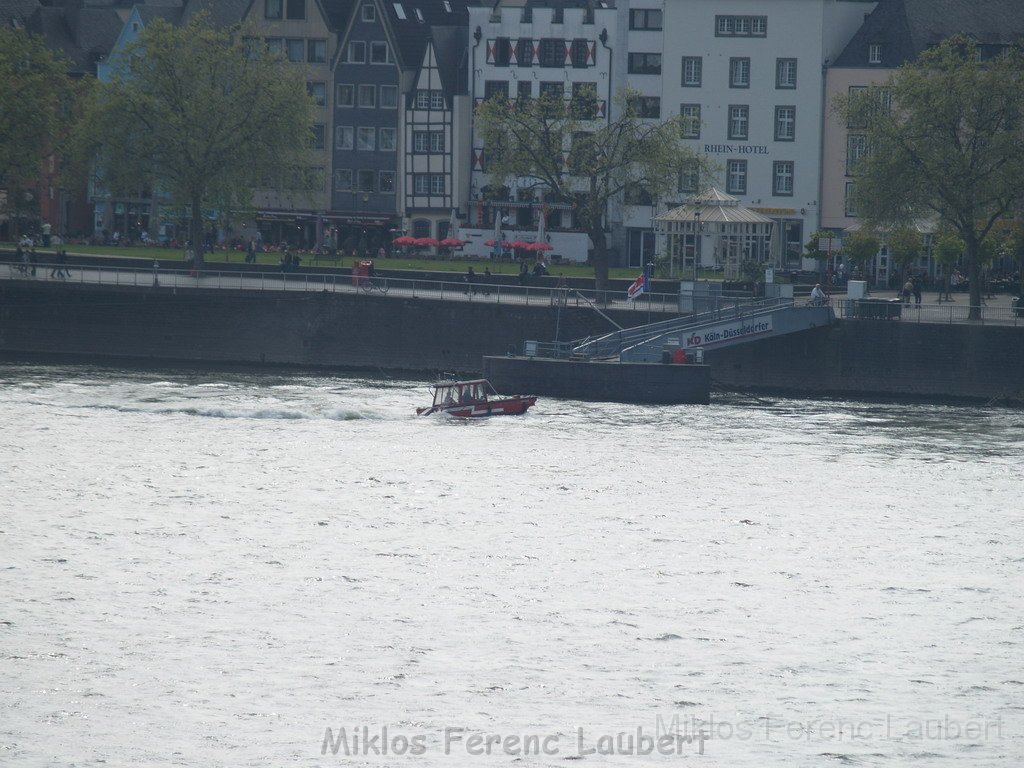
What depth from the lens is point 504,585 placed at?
3869cm

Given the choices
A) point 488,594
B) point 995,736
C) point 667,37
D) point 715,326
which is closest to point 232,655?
point 488,594

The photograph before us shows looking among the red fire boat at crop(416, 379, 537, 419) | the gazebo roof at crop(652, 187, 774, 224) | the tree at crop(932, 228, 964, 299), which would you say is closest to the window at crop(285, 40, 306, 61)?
the gazebo roof at crop(652, 187, 774, 224)

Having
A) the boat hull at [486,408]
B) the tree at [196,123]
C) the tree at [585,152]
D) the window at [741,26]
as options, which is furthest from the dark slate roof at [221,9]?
the boat hull at [486,408]

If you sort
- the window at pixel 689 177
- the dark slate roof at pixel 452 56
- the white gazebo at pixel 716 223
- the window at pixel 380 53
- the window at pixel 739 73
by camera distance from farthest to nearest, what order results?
the window at pixel 380 53 → the dark slate roof at pixel 452 56 → the window at pixel 739 73 → the window at pixel 689 177 → the white gazebo at pixel 716 223

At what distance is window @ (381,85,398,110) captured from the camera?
106 meters

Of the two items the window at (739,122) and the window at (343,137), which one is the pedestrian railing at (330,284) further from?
the window at (343,137)

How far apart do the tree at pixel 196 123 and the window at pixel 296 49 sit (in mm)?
22820

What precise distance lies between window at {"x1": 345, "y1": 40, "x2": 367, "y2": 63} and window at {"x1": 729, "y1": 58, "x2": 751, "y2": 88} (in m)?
22.4

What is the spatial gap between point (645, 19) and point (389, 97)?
16.4 metres

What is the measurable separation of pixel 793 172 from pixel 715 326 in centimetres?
3158

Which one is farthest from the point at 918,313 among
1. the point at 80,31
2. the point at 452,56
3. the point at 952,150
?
the point at 80,31

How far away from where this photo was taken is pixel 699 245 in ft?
300

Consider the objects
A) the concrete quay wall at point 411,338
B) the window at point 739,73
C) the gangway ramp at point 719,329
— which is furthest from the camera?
the window at point 739,73

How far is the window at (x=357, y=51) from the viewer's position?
345ft
